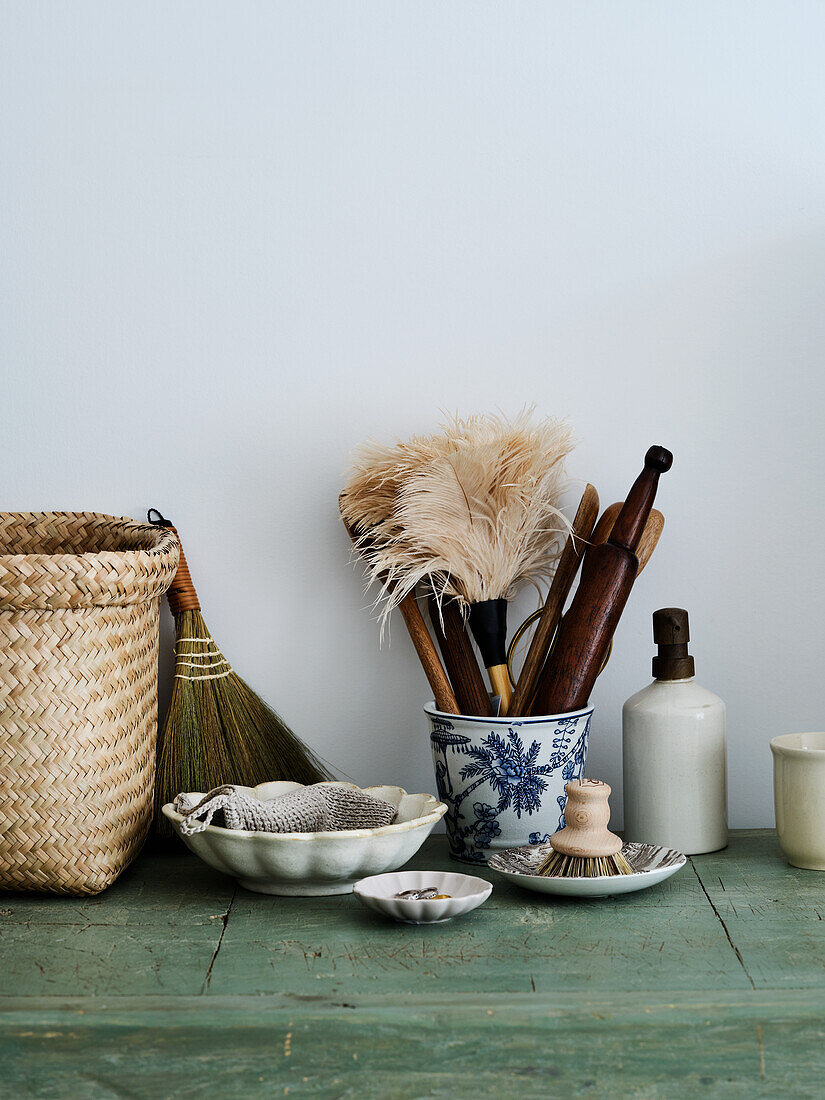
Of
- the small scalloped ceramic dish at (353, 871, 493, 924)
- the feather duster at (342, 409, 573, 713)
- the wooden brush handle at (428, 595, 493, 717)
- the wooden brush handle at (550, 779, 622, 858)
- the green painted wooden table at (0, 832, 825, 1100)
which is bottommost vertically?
the green painted wooden table at (0, 832, 825, 1100)

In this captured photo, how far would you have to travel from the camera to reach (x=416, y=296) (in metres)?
1.04

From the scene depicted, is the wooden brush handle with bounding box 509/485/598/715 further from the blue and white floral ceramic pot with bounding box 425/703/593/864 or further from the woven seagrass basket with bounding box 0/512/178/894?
the woven seagrass basket with bounding box 0/512/178/894

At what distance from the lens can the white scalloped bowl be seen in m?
0.77

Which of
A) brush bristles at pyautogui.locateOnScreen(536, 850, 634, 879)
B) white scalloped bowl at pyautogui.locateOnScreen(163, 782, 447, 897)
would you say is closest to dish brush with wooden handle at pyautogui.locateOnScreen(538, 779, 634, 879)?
brush bristles at pyautogui.locateOnScreen(536, 850, 634, 879)

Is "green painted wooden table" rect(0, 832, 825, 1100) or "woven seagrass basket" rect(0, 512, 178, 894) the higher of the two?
"woven seagrass basket" rect(0, 512, 178, 894)

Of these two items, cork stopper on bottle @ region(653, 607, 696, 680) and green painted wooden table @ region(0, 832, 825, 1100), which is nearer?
green painted wooden table @ region(0, 832, 825, 1100)

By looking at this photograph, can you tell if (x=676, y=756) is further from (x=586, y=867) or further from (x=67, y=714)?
(x=67, y=714)

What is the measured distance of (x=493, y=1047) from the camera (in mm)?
599

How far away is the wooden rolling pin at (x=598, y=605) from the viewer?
0.92m

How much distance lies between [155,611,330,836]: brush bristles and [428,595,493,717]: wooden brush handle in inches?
7.0

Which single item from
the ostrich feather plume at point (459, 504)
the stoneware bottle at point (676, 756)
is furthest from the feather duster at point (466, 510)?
the stoneware bottle at point (676, 756)

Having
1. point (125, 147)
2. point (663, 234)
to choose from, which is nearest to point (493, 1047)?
point (663, 234)

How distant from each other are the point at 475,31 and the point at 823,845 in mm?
869

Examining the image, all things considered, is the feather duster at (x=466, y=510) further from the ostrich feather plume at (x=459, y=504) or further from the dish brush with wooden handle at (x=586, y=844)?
the dish brush with wooden handle at (x=586, y=844)
